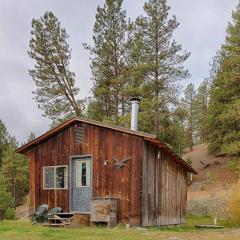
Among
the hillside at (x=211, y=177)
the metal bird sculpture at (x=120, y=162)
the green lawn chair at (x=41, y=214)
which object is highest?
the metal bird sculpture at (x=120, y=162)

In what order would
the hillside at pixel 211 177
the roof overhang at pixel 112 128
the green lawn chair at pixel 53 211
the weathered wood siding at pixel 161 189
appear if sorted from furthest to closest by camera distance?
the hillside at pixel 211 177, the green lawn chair at pixel 53 211, the weathered wood siding at pixel 161 189, the roof overhang at pixel 112 128

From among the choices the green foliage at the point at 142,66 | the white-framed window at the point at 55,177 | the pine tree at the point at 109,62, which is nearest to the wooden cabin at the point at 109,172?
the white-framed window at the point at 55,177

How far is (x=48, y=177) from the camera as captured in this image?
2058 centimetres

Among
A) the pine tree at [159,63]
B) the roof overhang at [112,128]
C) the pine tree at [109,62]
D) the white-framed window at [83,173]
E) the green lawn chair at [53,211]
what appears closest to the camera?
the roof overhang at [112,128]

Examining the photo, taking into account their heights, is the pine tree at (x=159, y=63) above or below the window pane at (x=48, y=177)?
above

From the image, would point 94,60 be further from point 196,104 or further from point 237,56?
point 196,104

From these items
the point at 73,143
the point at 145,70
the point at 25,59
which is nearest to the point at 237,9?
the point at 145,70

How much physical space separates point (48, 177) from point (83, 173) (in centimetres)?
216

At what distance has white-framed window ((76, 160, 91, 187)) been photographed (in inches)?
755

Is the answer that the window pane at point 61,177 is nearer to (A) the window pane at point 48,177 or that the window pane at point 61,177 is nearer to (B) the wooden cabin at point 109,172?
(B) the wooden cabin at point 109,172

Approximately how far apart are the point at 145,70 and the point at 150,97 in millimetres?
2228

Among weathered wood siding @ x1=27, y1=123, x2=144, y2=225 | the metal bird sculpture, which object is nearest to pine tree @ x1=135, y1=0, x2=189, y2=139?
weathered wood siding @ x1=27, y1=123, x2=144, y2=225

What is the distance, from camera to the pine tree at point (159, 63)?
34.5 meters

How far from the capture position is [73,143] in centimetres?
1977
